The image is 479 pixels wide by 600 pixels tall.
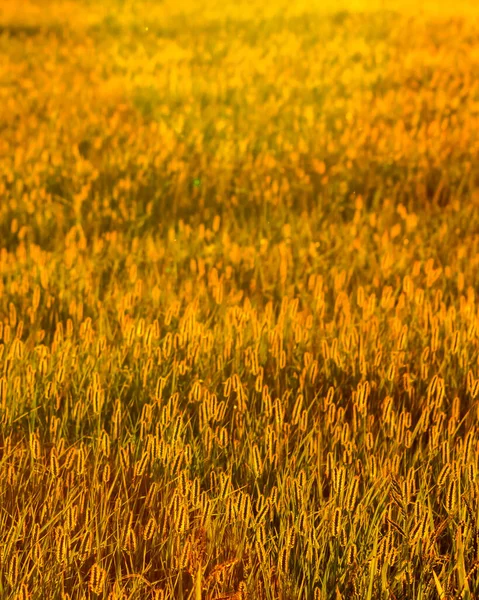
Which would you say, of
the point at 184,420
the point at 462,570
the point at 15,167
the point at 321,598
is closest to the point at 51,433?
the point at 184,420

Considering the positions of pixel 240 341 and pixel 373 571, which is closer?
pixel 373 571

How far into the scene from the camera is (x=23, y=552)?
1.94m

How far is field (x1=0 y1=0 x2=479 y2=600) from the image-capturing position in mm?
2029

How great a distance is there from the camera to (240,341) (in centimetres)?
315

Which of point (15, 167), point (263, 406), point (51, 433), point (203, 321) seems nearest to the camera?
point (51, 433)

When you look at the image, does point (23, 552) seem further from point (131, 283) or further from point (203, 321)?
point (131, 283)

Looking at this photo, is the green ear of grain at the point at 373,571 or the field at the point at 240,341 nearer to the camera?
the green ear of grain at the point at 373,571

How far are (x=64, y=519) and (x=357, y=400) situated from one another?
93 centimetres

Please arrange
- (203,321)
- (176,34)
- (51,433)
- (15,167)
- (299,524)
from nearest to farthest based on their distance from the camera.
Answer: (299,524) < (51,433) < (203,321) < (15,167) < (176,34)

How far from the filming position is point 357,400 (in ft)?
8.80

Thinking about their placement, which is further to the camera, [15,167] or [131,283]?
[15,167]

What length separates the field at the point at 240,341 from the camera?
203 cm

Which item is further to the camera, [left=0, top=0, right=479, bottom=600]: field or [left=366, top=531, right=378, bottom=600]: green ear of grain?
[left=0, top=0, right=479, bottom=600]: field

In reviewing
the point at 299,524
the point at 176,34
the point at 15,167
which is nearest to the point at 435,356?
the point at 299,524
